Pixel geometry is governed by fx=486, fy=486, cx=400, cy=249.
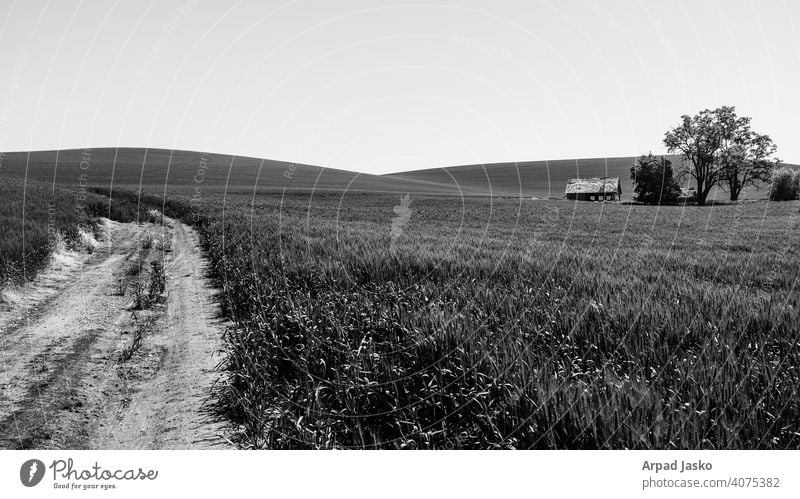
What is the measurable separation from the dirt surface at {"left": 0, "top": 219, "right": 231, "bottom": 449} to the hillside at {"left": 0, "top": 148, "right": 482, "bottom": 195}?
64116 millimetres

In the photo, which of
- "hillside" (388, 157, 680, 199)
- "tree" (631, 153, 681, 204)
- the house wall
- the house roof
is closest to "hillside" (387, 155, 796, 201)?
"hillside" (388, 157, 680, 199)

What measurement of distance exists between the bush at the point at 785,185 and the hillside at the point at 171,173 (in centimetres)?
5015

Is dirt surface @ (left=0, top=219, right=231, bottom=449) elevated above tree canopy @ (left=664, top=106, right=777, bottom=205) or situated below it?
below

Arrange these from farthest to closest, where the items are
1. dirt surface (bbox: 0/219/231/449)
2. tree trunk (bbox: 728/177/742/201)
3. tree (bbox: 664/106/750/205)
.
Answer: tree trunk (bbox: 728/177/742/201) → tree (bbox: 664/106/750/205) → dirt surface (bbox: 0/219/231/449)

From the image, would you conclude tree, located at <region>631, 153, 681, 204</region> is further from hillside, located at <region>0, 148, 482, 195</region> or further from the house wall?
hillside, located at <region>0, 148, 482, 195</region>

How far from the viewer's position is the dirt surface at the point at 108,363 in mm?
4719

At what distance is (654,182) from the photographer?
72000mm

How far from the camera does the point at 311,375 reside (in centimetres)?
537

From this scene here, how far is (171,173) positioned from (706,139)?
8952cm

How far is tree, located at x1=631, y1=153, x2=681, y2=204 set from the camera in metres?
68.8

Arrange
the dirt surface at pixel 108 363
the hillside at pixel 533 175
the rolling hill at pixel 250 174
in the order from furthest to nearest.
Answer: the hillside at pixel 533 175 → the rolling hill at pixel 250 174 → the dirt surface at pixel 108 363

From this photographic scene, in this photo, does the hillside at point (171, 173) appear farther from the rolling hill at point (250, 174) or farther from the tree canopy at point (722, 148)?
the tree canopy at point (722, 148)

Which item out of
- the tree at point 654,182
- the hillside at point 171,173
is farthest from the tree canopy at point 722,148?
the hillside at point 171,173

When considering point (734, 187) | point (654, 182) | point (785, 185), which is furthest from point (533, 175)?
point (785, 185)
